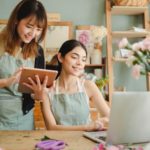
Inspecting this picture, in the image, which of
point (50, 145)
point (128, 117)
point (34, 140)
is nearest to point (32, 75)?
point (34, 140)

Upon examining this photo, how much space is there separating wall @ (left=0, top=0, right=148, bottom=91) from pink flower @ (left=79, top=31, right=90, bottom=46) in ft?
0.55

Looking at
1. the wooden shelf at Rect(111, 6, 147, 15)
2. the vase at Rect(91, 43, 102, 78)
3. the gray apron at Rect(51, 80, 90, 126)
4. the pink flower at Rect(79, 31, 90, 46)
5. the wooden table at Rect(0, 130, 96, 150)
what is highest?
the wooden shelf at Rect(111, 6, 147, 15)

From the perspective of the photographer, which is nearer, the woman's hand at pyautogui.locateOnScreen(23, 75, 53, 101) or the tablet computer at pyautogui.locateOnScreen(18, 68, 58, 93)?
the tablet computer at pyautogui.locateOnScreen(18, 68, 58, 93)

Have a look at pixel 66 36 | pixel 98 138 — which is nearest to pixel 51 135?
pixel 98 138

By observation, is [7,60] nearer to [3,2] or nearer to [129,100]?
[129,100]

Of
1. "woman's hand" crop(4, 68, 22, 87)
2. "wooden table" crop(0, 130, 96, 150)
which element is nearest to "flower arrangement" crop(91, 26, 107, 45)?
"woman's hand" crop(4, 68, 22, 87)

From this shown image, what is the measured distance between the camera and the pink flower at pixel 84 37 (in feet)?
10.9

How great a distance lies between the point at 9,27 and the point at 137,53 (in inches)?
37.2

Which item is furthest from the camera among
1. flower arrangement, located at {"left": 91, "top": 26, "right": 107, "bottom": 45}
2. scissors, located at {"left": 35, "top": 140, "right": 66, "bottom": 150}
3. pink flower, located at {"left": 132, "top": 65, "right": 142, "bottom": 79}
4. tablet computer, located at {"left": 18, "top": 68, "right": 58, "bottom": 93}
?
flower arrangement, located at {"left": 91, "top": 26, "right": 107, "bottom": 45}

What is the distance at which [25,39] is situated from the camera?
166 cm

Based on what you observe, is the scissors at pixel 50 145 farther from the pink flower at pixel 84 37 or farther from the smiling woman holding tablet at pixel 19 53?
the pink flower at pixel 84 37

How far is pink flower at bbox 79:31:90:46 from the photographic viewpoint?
3.33m

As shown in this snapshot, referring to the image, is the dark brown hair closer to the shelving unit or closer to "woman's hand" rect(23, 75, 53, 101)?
"woman's hand" rect(23, 75, 53, 101)

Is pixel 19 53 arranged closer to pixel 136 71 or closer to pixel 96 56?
pixel 136 71
